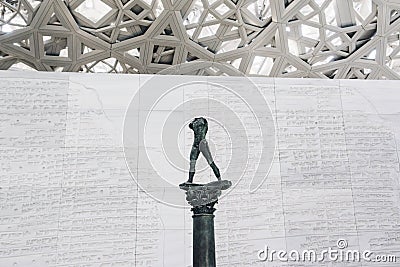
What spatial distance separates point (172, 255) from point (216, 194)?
8.36 feet

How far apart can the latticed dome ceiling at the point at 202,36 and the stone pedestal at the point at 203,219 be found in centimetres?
802

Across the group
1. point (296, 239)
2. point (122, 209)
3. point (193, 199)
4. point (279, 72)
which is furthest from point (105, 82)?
point (279, 72)

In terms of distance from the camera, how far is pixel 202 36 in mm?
11031

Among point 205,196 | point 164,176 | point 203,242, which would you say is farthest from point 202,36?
point 203,242

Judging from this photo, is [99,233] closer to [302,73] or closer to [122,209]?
[122,209]

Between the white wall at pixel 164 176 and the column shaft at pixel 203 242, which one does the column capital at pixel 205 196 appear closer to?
the column shaft at pixel 203 242

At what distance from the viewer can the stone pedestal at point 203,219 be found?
7.07 feet

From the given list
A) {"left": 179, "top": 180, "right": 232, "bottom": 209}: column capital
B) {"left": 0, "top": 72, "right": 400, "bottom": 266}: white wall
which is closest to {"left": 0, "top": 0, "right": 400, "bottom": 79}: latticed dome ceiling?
{"left": 0, "top": 72, "right": 400, "bottom": 266}: white wall

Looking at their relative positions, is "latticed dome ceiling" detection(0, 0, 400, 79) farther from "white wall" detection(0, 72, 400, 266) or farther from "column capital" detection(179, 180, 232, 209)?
"column capital" detection(179, 180, 232, 209)

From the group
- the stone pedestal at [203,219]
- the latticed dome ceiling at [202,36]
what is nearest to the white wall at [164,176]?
the stone pedestal at [203,219]

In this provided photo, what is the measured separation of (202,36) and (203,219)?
30.5 feet

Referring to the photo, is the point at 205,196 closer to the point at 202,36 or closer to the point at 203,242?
the point at 203,242

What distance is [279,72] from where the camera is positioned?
1091cm

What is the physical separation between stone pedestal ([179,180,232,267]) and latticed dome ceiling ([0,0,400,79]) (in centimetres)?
802
